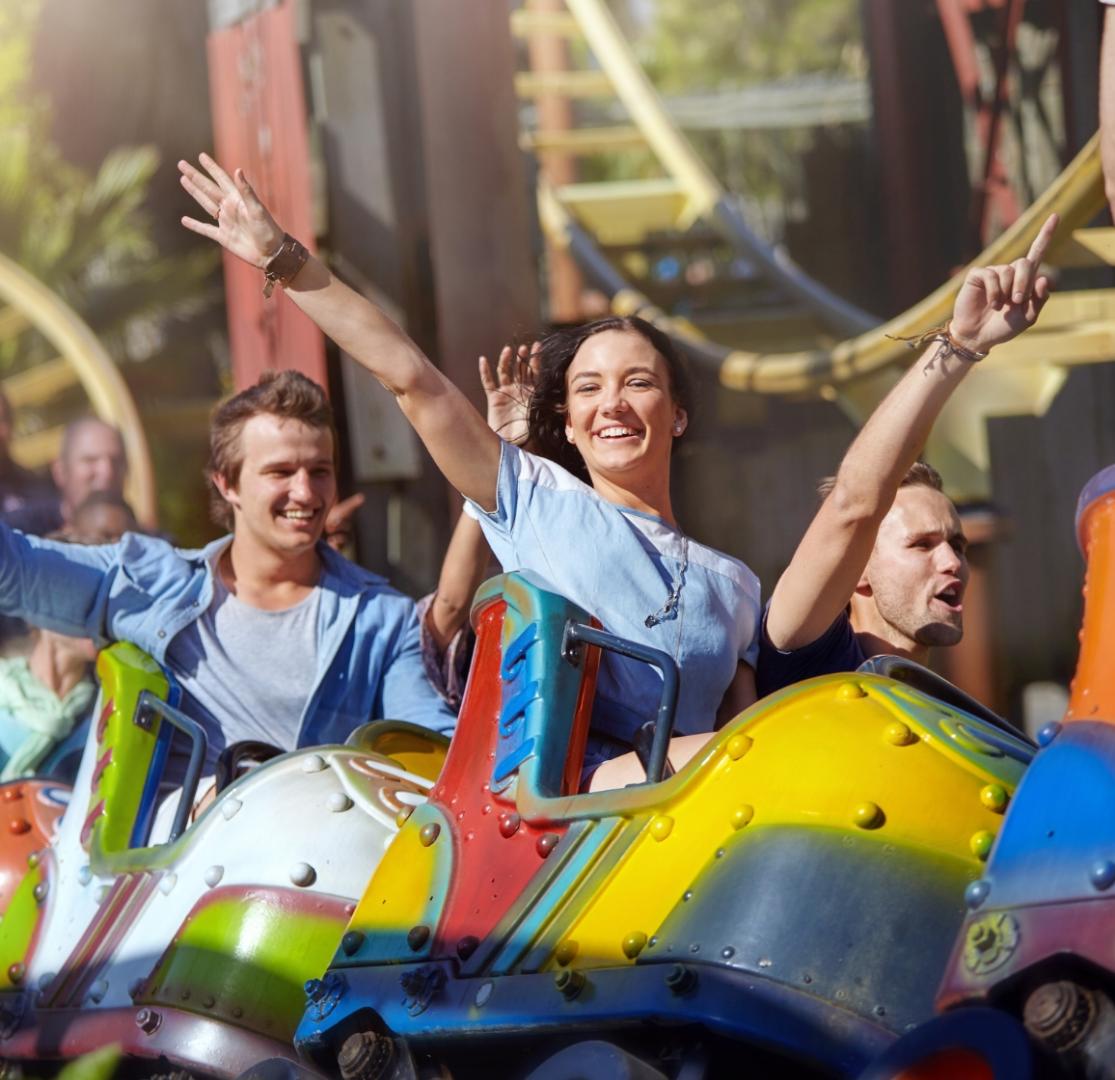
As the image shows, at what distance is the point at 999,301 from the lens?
195cm

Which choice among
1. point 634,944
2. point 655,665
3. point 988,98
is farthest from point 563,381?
point 988,98

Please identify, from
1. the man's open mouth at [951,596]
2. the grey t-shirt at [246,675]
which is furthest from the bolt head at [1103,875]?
the grey t-shirt at [246,675]

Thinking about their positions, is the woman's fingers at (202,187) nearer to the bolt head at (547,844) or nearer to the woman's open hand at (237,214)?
the woman's open hand at (237,214)

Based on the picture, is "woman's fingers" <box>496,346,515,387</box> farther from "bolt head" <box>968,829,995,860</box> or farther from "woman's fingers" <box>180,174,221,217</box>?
"bolt head" <box>968,829,995,860</box>

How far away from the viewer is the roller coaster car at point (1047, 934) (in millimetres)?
1454

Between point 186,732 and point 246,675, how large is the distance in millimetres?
257

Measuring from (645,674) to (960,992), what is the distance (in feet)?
2.69

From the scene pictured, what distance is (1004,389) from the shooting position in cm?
513

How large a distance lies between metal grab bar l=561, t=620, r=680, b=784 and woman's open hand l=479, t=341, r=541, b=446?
495 millimetres

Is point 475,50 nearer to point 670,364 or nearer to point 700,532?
point 700,532

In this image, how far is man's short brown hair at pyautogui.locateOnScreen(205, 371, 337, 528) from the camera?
3.04 m

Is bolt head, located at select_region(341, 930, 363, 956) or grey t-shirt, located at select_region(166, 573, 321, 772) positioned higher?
grey t-shirt, located at select_region(166, 573, 321, 772)

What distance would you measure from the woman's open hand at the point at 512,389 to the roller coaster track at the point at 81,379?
10.7ft

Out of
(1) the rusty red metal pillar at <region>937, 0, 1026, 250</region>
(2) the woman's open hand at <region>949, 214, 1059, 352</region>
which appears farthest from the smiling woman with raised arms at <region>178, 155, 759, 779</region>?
(1) the rusty red metal pillar at <region>937, 0, 1026, 250</region>
